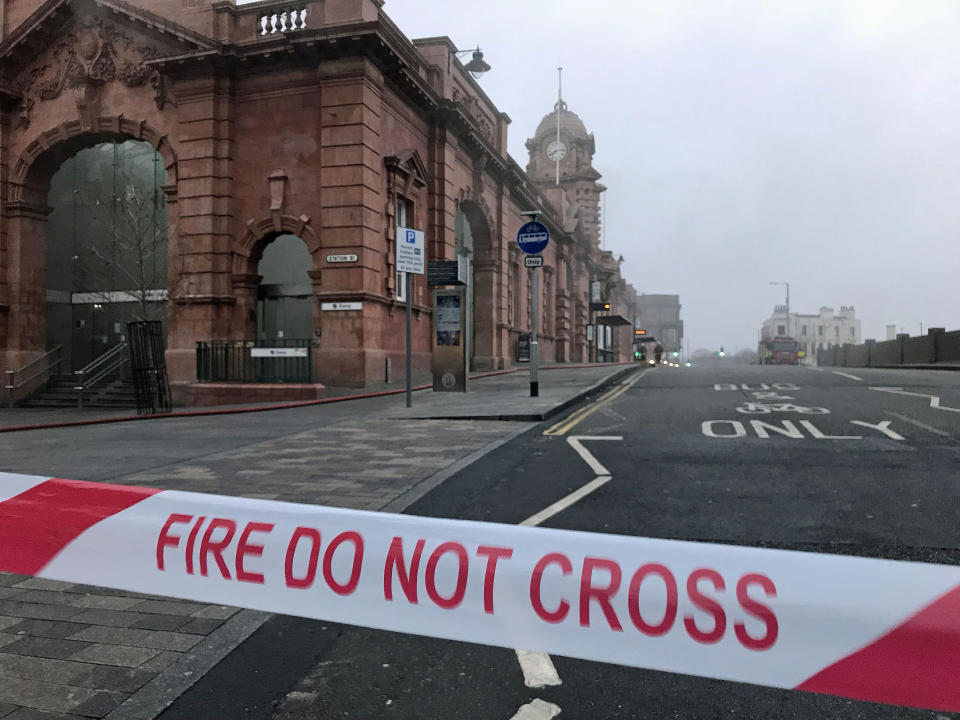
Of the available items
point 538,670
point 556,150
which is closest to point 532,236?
point 538,670

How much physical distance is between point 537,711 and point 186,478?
206 inches

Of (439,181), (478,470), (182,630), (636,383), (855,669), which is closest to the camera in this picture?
(855,669)

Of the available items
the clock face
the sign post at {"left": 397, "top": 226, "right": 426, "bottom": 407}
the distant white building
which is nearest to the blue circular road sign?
the sign post at {"left": 397, "top": 226, "right": 426, "bottom": 407}

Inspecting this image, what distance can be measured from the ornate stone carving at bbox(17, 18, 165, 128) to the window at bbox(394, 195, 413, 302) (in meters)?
7.71

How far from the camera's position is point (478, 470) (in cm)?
689

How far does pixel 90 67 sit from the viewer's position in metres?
21.2

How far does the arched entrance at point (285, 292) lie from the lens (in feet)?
69.8

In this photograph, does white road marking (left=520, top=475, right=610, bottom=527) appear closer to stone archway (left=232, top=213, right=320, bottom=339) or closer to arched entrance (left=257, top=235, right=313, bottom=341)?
stone archway (left=232, top=213, right=320, bottom=339)

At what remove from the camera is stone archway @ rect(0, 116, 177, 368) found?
21797 millimetres

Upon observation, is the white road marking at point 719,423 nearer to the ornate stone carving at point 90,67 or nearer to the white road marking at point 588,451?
the white road marking at point 588,451

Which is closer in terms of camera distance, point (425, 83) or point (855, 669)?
point (855, 669)

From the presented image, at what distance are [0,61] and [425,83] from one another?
45.5 ft

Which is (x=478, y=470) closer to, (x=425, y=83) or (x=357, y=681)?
(x=357, y=681)

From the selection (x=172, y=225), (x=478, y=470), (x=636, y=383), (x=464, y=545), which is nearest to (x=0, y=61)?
(x=172, y=225)
